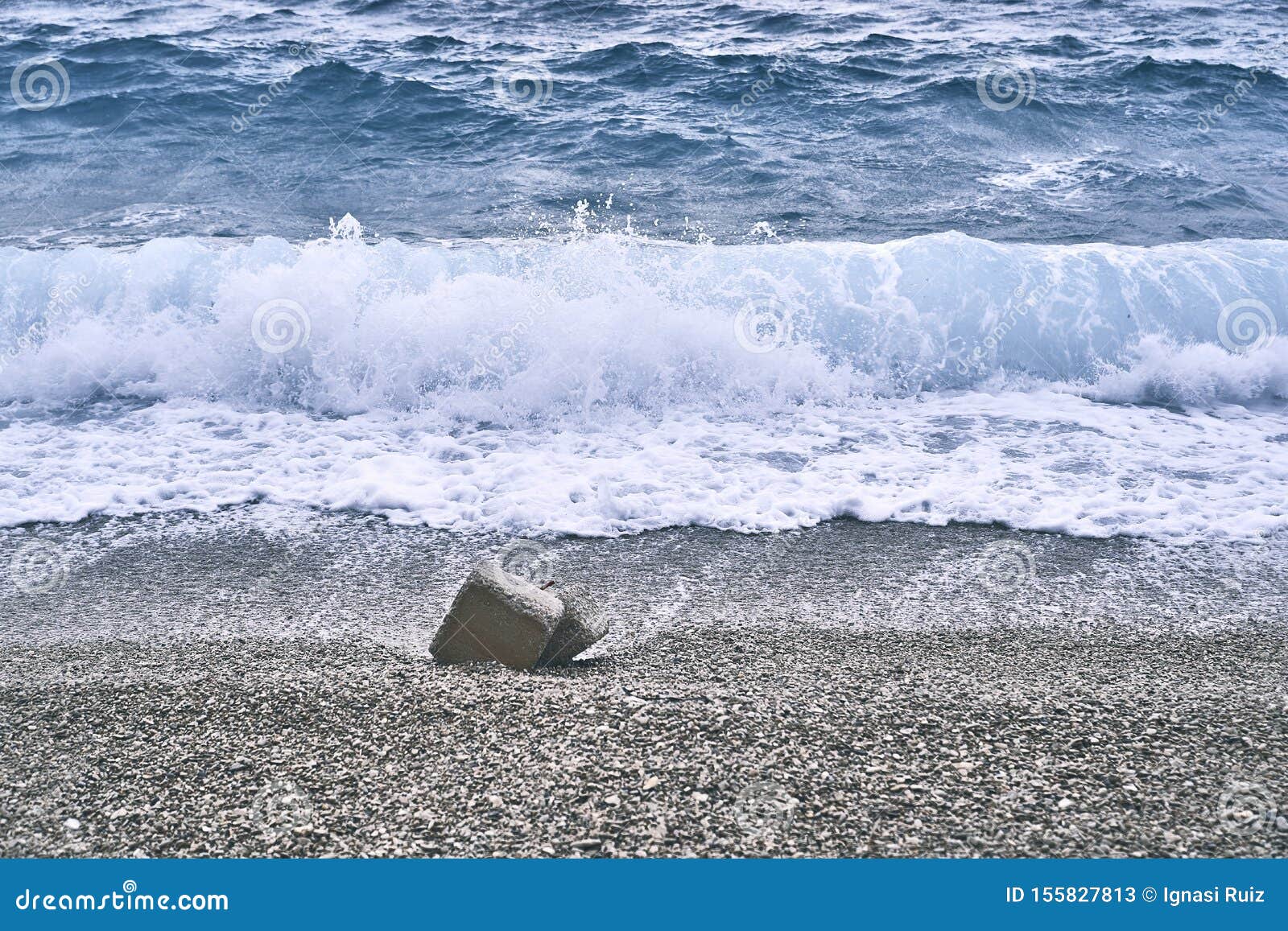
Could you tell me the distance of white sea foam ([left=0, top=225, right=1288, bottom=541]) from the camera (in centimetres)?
577

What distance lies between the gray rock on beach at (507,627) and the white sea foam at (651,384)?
1.64 m

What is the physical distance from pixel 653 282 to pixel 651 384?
138 cm

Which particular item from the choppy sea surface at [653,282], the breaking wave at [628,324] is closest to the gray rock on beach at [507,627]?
the choppy sea surface at [653,282]

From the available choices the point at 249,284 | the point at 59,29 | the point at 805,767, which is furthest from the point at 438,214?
the point at 59,29

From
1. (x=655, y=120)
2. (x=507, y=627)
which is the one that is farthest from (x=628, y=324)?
(x=655, y=120)

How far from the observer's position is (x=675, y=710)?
3.23m

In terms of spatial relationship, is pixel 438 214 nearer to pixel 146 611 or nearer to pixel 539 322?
pixel 539 322

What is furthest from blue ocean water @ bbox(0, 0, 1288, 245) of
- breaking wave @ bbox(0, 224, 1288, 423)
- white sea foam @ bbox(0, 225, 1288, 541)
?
white sea foam @ bbox(0, 225, 1288, 541)

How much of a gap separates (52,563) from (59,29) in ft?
51.1

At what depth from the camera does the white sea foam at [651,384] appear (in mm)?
5766

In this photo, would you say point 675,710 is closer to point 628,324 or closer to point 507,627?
point 507,627

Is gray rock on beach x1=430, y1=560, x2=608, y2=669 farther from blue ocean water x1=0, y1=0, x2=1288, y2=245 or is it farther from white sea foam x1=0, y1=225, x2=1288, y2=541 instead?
blue ocean water x1=0, y1=0, x2=1288, y2=245

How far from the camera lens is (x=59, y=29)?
52.7 feet

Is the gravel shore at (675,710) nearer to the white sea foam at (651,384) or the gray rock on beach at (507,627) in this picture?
the gray rock on beach at (507,627)
